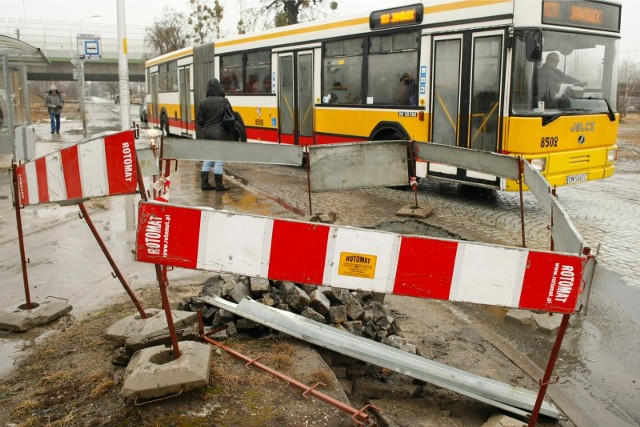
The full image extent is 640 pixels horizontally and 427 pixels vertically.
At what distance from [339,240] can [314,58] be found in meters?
11.0

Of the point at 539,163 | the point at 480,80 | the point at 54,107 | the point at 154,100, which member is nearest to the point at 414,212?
the point at 539,163

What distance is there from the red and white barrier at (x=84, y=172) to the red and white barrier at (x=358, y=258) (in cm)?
89

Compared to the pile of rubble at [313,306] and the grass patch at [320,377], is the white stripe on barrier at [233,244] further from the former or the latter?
the pile of rubble at [313,306]

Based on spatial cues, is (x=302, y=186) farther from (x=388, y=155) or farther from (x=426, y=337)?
(x=426, y=337)

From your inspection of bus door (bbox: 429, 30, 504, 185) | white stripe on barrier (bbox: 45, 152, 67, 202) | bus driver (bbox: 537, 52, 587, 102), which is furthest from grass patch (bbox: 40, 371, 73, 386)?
bus driver (bbox: 537, 52, 587, 102)

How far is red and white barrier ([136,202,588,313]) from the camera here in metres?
3.19

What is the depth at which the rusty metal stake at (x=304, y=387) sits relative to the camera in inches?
134

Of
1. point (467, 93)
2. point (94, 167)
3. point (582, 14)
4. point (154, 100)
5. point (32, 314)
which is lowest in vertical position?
point (32, 314)

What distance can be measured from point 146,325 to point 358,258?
183cm

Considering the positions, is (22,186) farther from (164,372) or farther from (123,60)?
(123,60)

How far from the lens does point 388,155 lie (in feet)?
29.1

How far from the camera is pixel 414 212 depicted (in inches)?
366

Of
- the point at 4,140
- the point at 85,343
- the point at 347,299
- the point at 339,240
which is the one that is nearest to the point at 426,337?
the point at 347,299

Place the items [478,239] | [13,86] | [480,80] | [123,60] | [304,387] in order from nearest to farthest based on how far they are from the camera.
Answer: [304,387] < [478,239] < [480,80] < [123,60] < [13,86]
